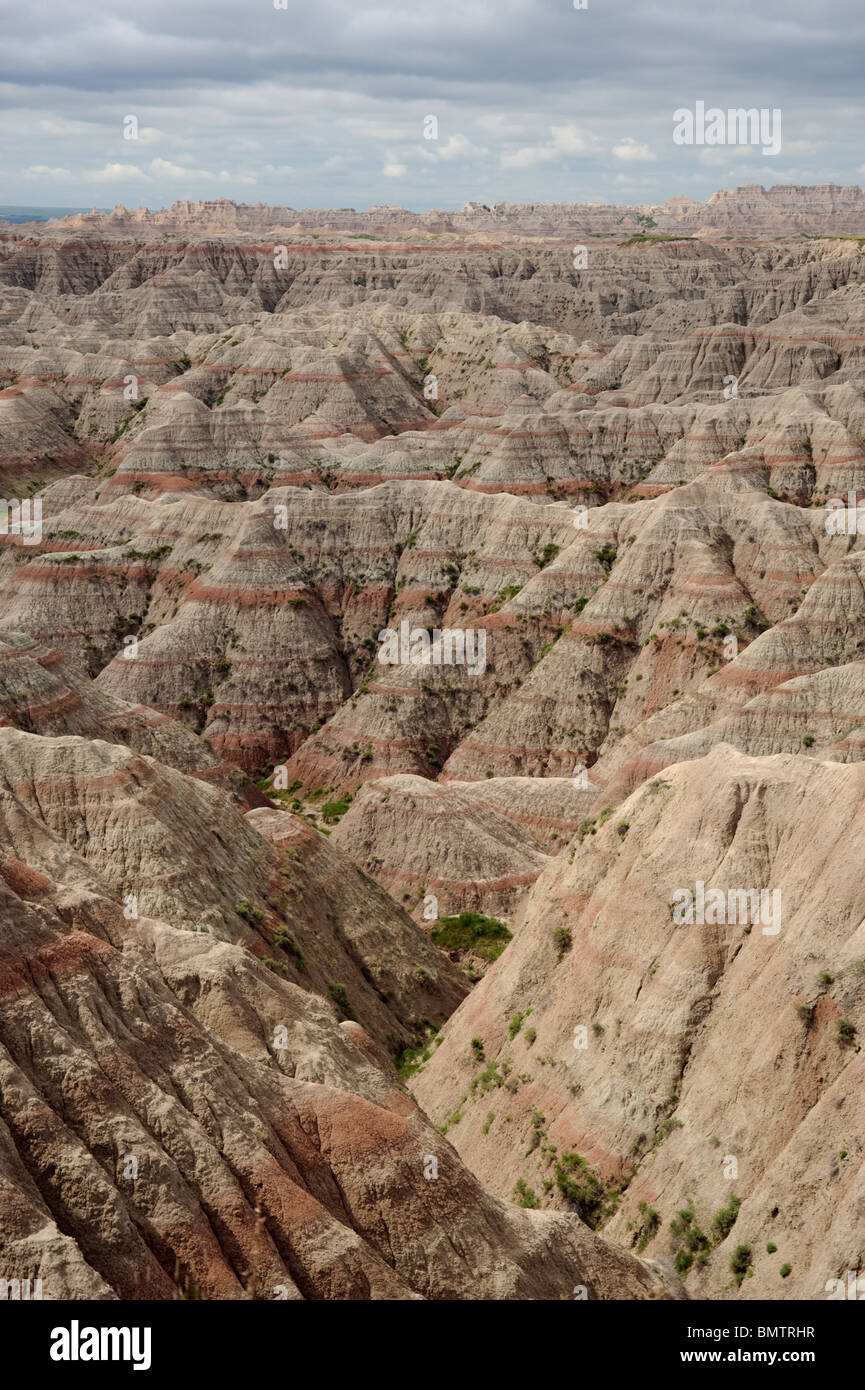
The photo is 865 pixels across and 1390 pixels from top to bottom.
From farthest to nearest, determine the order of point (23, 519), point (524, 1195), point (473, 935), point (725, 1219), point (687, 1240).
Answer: point (23, 519) < point (473, 935) < point (524, 1195) < point (687, 1240) < point (725, 1219)

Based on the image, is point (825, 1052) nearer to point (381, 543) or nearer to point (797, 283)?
point (381, 543)

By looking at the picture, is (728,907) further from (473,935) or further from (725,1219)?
(473,935)

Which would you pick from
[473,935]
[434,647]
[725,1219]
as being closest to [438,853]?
[473,935]

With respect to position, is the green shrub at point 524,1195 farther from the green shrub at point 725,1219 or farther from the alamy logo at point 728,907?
the alamy logo at point 728,907

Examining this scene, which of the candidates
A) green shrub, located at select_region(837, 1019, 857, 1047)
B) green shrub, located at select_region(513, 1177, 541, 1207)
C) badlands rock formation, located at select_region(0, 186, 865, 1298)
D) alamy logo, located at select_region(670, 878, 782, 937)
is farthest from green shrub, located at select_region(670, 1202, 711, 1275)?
alamy logo, located at select_region(670, 878, 782, 937)

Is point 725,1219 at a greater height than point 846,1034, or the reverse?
point 846,1034

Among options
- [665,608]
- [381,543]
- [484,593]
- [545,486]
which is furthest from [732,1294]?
[545,486]

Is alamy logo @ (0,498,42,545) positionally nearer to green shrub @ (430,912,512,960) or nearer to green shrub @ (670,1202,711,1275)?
green shrub @ (430,912,512,960)
